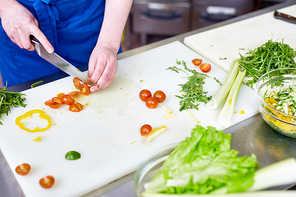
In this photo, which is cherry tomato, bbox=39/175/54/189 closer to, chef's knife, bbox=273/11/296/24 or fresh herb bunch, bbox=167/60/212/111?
fresh herb bunch, bbox=167/60/212/111

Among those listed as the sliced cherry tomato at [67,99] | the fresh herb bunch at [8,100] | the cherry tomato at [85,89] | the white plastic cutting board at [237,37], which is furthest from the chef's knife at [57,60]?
the white plastic cutting board at [237,37]

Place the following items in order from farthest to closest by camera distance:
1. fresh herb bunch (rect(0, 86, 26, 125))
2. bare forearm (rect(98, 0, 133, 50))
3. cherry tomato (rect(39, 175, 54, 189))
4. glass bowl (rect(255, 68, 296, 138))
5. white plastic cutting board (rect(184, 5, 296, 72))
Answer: white plastic cutting board (rect(184, 5, 296, 72)) → bare forearm (rect(98, 0, 133, 50)) → fresh herb bunch (rect(0, 86, 26, 125)) → glass bowl (rect(255, 68, 296, 138)) → cherry tomato (rect(39, 175, 54, 189))

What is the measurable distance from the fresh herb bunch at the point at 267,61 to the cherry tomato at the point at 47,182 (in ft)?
4.47

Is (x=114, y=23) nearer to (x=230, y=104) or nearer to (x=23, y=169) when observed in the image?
(x=230, y=104)

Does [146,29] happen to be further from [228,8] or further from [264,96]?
[264,96]

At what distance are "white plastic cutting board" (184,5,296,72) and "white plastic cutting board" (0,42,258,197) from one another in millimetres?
209

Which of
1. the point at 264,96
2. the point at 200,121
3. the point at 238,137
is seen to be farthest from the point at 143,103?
the point at 264,96

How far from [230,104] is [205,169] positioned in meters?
0.71

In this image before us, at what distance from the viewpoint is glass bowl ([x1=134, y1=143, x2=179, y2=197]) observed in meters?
1.08

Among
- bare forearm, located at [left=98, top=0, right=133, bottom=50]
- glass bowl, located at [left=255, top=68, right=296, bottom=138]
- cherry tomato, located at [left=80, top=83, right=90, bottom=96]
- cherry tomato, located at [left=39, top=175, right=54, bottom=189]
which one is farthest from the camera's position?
bare forearm, located at [left=98, top=0, right=133, bottom=50]

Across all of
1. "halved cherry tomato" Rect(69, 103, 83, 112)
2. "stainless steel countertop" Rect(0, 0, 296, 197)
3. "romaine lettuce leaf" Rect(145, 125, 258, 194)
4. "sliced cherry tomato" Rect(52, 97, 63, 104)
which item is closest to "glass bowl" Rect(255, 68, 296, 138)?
"stainless steel countertop" Rect(0, 0, 296, 197)

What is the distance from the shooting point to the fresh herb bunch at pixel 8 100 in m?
1.57

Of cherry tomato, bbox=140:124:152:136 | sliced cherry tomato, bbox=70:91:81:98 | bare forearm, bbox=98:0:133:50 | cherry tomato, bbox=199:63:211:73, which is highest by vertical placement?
bare forearm, bbox=98:0:133:50

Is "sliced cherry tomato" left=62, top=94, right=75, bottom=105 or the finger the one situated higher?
the finger
